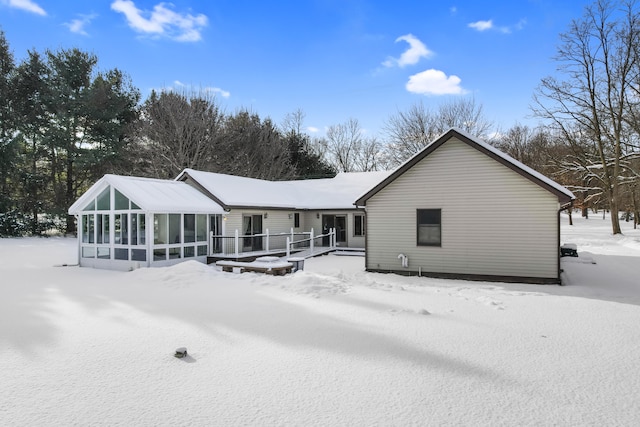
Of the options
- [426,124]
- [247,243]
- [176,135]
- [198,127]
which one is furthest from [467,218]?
[426,124]

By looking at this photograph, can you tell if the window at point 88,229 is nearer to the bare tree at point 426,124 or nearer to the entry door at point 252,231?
the entry door at point 252,231

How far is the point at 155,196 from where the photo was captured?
45.8 feet

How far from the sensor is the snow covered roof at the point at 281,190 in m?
17.0

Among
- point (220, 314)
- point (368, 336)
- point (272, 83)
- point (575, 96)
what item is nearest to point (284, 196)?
point (272, 83)

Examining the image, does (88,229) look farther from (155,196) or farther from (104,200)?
(155,196)

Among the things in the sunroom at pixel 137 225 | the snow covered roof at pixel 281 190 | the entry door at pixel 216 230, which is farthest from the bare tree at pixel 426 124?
the sunroom at pixel 137 225

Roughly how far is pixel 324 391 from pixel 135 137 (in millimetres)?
30479

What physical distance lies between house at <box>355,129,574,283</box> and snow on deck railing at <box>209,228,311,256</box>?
4.98m

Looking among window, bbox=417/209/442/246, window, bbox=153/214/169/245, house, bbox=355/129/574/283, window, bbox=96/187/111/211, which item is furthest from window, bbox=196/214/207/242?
window, bbox=417/209/442/246

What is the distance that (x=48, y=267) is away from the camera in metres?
14.3

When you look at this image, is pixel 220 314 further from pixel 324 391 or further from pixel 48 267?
pixel 48 267

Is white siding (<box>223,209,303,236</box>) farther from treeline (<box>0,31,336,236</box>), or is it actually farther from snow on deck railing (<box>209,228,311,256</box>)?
treeline (<box>0,31,336,236</box>)

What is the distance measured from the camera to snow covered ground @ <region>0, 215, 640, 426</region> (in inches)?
136

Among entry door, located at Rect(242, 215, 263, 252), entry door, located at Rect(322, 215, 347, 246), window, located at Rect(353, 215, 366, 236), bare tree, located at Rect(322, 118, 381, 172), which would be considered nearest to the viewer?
entry door, located at Rect(242, 215, 263, 252)
